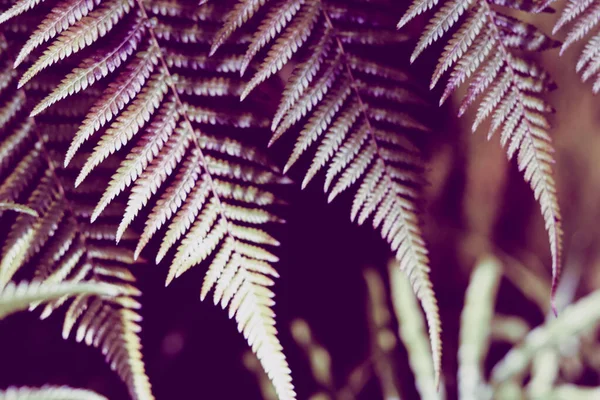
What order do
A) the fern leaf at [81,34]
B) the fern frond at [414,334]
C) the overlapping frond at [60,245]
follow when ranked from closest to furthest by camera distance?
the fern leaf at [81,34] < the overlapping frond at [60,245] < the fern frond at [414,334]

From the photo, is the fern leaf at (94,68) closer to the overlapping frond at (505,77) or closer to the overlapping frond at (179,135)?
the overlapping frond at (179,135)

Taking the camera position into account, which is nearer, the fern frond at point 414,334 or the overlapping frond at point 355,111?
the overlapping frond at point 355,111

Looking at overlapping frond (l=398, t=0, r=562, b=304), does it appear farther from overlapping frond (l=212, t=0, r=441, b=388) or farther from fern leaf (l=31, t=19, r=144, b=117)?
fern leaf (l=31, t=19, r=144, b=117)

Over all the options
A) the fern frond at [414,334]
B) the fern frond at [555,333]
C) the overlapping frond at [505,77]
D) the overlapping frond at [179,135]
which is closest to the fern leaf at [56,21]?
the overlapping frond at [179,135]

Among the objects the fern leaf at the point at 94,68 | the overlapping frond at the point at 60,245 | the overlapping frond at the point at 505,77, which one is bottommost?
the overlapping frond at the point at 60,245

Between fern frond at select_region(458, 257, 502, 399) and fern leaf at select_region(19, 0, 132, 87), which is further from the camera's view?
fern frond at select_region(458, 257, 502, 399)

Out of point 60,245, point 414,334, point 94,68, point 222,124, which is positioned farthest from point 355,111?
point 414,334

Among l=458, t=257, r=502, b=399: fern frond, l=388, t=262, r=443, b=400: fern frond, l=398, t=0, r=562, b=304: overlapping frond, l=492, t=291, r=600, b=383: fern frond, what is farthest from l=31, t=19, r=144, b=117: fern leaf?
l=492, t=291, r=600, b=383: fern frond
